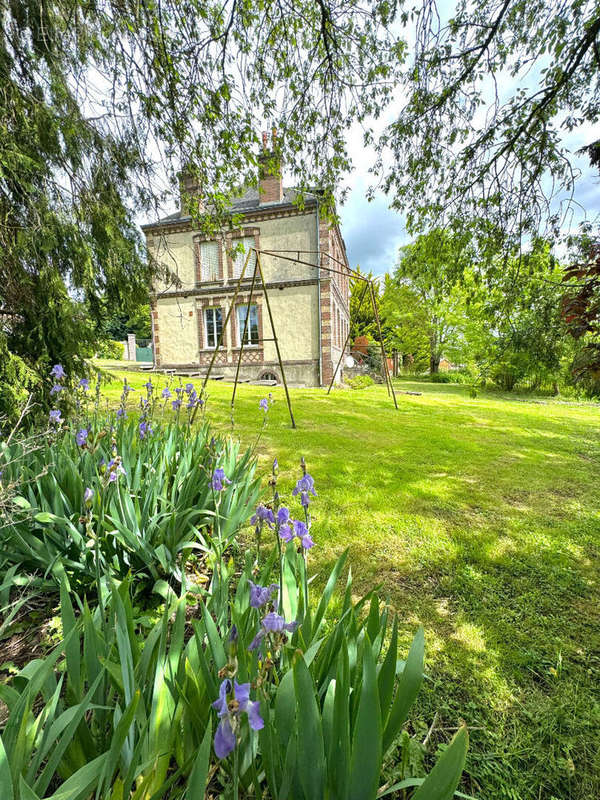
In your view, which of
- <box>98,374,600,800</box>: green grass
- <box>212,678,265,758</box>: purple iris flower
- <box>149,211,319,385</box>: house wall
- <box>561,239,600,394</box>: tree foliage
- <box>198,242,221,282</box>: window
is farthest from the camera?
<box>198,242,221,282</box>: window

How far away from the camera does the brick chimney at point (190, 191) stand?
387 cm

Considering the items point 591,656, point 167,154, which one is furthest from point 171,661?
point 167,154

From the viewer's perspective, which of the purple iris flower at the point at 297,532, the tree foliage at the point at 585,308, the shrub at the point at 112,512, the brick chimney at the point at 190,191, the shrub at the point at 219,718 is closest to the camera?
the shrub at the point at 219,718

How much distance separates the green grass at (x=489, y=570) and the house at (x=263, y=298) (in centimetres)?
934

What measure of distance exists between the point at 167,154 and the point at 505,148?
12.5 ft

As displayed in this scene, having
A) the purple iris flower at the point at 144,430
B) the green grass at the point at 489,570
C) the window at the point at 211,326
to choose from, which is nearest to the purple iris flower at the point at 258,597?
the green grass at the point at 489,570

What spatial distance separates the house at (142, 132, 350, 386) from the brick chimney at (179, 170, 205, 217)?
917 cm

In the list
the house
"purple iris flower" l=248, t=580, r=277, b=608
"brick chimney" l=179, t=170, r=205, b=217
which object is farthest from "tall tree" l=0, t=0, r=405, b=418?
the house

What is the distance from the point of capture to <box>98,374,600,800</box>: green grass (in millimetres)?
1233

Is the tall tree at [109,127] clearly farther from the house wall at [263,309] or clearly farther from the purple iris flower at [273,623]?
the house wall at [263,309]

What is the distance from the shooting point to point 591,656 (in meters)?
1.59

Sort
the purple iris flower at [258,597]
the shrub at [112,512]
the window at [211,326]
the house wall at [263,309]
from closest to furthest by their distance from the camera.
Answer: the purple iris flower at [258,597], the shrub at [112,512], the house wall at [263,309], the window at [211,326]

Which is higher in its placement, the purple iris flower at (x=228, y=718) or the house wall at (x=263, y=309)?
the house wall at (x=263, y=309)

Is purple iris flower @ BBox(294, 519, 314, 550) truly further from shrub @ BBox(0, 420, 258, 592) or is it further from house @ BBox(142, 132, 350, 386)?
house @ BBox(142, 132, 350, 386)
